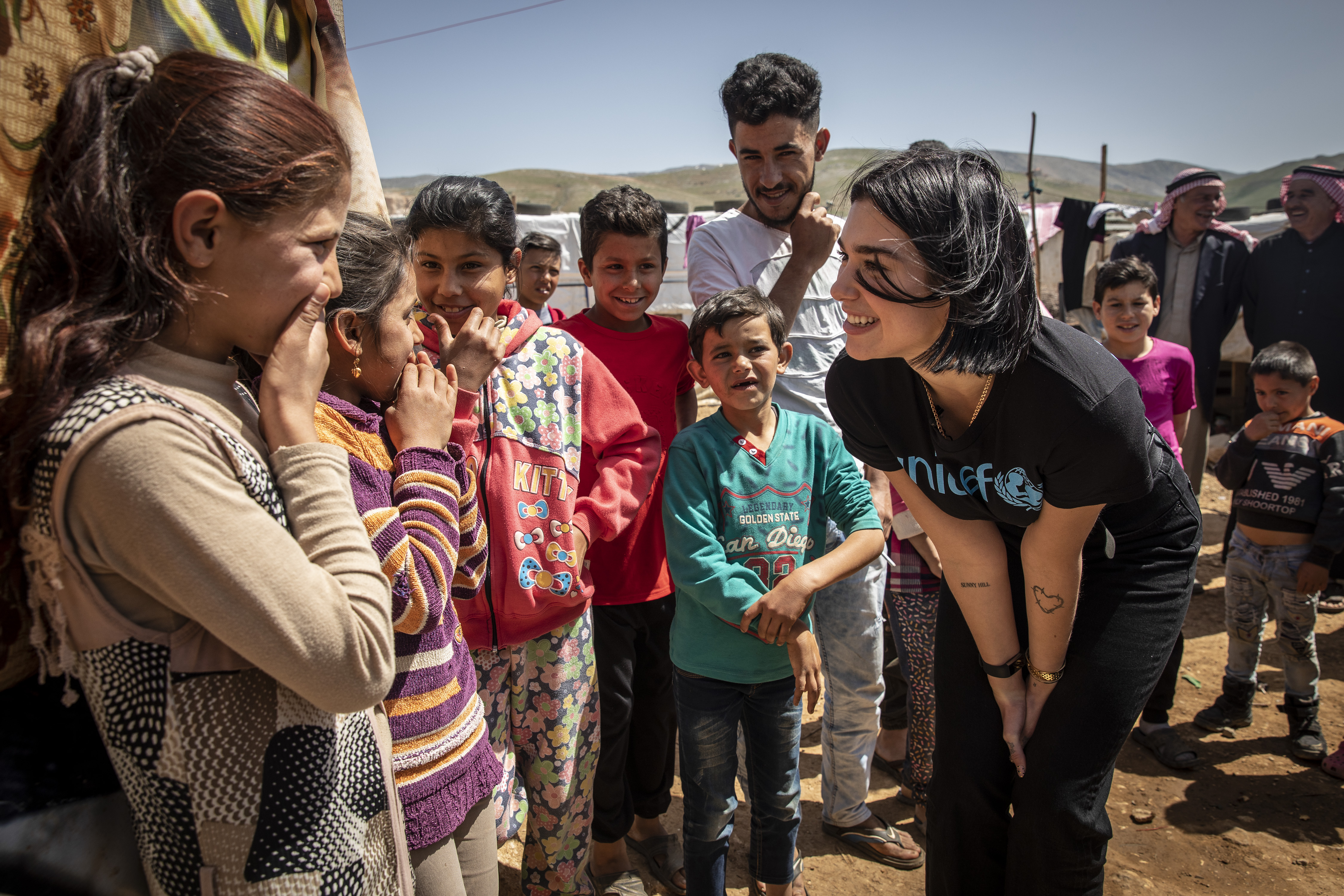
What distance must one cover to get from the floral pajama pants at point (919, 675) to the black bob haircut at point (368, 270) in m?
2.26

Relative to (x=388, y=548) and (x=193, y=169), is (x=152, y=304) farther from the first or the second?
(x=388, y=548)

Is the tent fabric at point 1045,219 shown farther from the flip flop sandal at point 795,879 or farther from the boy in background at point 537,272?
the flip flop sandal at point 795,879

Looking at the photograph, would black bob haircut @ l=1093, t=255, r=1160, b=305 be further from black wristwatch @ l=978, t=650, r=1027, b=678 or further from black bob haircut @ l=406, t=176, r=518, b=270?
black bob haircut @ l=406, t=176, r=518, b=270

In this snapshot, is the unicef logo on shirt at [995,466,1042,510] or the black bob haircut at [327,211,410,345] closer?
the black bob haircut at [327,211,410,345]

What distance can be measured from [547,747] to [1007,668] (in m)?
1.21

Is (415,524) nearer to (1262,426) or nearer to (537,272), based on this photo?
(537,272)

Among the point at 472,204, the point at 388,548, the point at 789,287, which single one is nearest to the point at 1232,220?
the point at 789,287

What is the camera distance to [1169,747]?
3.32 m

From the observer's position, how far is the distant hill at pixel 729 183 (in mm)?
51094

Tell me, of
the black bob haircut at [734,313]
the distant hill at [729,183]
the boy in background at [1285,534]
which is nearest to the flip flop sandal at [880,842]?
the black bob haircut at [734,313]

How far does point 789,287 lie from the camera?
255 centimetres

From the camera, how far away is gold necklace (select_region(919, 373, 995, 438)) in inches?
68.3

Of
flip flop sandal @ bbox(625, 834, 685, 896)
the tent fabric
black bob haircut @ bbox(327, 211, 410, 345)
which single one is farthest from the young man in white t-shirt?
the tent fabric

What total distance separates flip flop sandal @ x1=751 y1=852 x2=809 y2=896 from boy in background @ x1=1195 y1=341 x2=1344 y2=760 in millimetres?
2333
